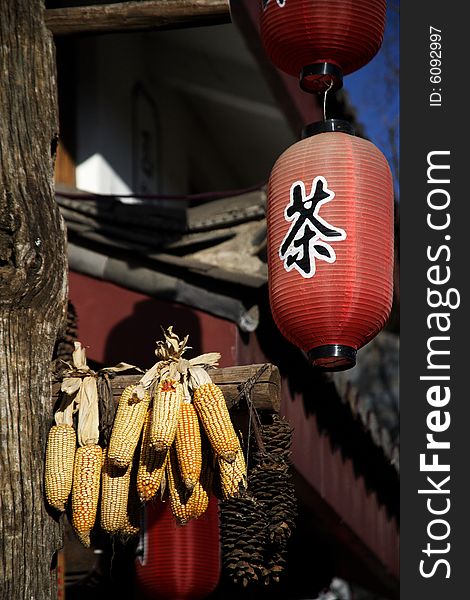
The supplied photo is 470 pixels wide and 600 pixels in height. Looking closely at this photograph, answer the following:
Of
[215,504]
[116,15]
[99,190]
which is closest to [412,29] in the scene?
[99,190]

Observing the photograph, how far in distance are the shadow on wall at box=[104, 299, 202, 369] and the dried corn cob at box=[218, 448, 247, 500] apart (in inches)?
107

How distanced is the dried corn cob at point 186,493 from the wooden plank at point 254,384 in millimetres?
323

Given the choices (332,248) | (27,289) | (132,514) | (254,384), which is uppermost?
(332,248)

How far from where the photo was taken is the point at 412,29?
32.9ft

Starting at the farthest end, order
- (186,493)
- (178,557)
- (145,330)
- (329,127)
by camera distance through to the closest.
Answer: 1. (145,330)
2. (178,557)
3. (329,127)
4. (186,493)

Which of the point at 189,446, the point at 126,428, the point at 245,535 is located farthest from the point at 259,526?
the point at 126,428

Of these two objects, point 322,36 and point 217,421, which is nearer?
point 217,421

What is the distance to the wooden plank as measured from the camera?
569cm

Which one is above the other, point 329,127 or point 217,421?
point 329,127

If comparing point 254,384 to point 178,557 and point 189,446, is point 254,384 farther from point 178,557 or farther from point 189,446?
point 178,557

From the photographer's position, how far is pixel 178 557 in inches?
285

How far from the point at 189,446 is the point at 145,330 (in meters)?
3.02

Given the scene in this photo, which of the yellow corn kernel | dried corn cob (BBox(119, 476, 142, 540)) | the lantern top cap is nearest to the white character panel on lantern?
the lantern top cap

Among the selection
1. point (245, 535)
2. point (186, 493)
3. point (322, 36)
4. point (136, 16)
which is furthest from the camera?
point (322, 36)
